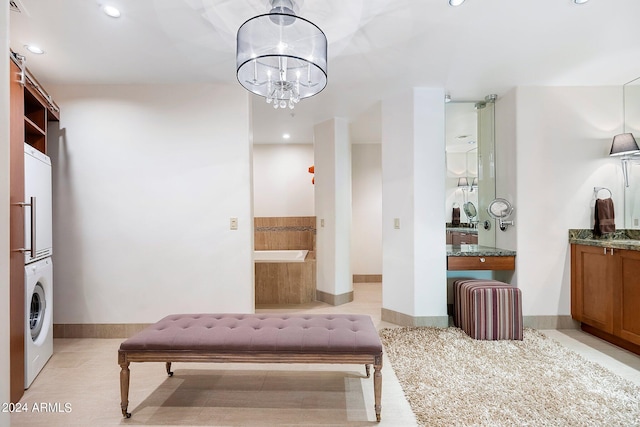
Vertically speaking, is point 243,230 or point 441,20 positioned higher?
point 441,20

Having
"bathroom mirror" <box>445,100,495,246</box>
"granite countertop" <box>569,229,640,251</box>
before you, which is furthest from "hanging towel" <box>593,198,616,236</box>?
Result: "bathroom mirror" <box>445,100,495,246</box>

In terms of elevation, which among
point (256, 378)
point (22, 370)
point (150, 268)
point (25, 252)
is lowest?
point (256, 378)

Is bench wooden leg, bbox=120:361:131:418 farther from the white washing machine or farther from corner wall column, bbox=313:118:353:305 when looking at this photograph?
corner wall column, bbox=313:118:353:305

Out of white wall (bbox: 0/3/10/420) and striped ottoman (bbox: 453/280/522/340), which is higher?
white wall (bbox: 0/3/10/420)

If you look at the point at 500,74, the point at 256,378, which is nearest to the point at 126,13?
the point at 256,378

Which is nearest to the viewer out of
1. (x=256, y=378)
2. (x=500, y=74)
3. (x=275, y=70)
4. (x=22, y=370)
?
(x=275, y=70)

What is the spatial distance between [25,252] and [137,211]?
105cm

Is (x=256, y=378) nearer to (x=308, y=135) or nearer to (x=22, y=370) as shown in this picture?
(x=22, y=370)

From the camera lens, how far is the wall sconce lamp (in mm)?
3085

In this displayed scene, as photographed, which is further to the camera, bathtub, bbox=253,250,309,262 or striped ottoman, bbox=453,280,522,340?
bathtub, bbox=253,250,309,262

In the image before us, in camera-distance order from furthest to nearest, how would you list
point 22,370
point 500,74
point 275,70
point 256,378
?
point 500,74 < point 256,378 < point 22,370 < point 275,70

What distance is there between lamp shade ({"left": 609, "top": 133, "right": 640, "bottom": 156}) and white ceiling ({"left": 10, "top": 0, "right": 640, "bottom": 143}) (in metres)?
0.56

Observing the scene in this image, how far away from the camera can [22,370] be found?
2209mm

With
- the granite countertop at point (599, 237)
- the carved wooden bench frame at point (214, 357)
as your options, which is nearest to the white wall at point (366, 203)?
the granite countertop at point (599, 237)
